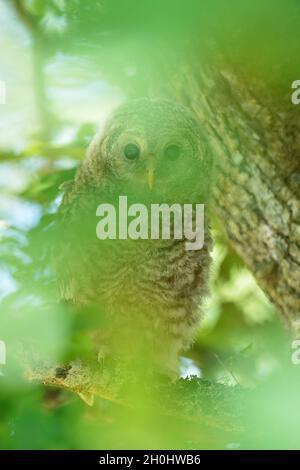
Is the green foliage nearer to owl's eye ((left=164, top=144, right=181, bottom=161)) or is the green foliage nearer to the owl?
the owl

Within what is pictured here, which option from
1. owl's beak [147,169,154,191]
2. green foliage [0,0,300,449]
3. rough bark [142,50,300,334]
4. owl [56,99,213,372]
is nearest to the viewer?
green foliage [0,0,300,449]

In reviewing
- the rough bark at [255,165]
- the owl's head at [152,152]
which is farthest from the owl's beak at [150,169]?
the rough bark at [255,165]

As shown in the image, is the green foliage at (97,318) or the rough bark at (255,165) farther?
the rough bark at (255,165)

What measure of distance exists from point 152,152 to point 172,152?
0.12 meters

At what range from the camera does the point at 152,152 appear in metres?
3.06

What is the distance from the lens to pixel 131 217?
296cm

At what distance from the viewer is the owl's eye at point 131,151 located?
9.99ft

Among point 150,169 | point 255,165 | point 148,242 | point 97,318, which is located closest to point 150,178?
point 150,169

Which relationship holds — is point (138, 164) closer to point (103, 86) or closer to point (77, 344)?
point (103, 86)

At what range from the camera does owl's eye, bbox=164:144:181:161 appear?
3.12 m

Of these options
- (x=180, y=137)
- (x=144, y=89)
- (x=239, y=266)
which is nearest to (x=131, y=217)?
(x=180, y=137)

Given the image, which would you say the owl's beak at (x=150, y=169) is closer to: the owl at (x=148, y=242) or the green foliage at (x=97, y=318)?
the owl at (x=148, y=242)

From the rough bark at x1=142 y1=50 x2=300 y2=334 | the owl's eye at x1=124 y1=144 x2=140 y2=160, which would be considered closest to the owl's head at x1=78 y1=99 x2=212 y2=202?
the owl's eye at x1=124 y1=144 x2=140 y2=160

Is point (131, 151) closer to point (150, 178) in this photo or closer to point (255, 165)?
point (150, 178)
